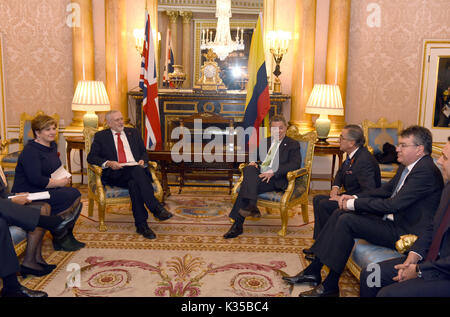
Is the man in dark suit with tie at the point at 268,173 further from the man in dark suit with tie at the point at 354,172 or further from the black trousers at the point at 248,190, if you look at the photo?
the man in dark suit with tie at the point at 354,172

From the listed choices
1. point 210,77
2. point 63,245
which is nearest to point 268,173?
point 63,245

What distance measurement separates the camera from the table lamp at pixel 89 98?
6035 millimetres

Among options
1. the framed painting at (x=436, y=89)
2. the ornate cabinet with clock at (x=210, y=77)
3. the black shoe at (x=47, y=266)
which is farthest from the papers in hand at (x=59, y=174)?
the framed painting at (x=436, y=89)

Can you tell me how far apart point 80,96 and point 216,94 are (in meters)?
2.25

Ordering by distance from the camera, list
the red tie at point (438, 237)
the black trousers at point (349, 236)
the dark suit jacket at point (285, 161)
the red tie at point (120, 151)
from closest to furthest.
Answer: the red tie at point (438, 237) → the black trousers at point (349, 236) → the dark suit jacket at point (285, 161) → the red tie at point (120, 151)

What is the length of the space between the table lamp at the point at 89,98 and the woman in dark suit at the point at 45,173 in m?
2.25

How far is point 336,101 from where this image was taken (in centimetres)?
600

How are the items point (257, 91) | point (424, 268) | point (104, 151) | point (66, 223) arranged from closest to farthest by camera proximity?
point (424, 268), point (66, 223), point (104, 151), point (257, 91)

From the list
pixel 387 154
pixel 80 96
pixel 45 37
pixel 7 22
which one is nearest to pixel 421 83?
pixel 387 154

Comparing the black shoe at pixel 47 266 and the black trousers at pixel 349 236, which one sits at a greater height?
the black trousers at pixel 349 236

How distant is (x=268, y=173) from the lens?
14.8 feet

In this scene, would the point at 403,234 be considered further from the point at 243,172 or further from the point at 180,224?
the point at 180,224

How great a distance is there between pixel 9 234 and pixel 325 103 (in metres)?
4.61

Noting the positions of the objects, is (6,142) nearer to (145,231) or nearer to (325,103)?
(145,231)
